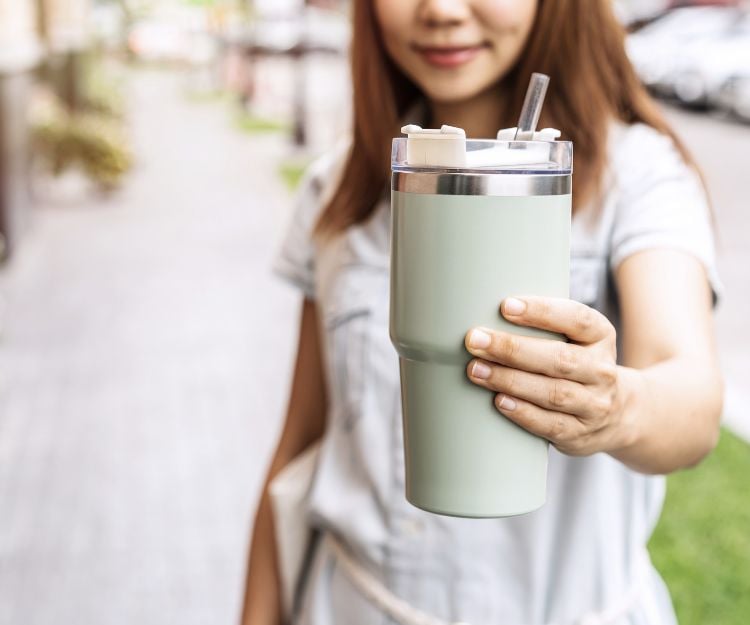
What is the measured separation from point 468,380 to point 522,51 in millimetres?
577

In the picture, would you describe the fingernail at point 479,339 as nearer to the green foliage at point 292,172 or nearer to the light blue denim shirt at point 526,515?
the light blue denim shirt at point 526,515

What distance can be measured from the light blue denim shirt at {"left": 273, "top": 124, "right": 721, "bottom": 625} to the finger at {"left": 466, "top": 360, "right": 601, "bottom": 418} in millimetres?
406

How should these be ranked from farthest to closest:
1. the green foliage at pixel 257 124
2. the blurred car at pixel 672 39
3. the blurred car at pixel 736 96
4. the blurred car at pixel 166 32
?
1. the blurred car at pixel 166 32
2. the blurred car at pixel 672 39
3. the green foliage at pixel 257 124
4. the blurred car at pixel 736 96

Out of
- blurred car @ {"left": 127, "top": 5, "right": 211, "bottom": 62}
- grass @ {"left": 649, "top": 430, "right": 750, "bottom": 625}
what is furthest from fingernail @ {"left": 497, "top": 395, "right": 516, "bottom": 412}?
blurred car @ {"left": 127, "top": 5, "right": 211, "bottom": 62}

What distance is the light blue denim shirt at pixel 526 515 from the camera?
1.23 meters

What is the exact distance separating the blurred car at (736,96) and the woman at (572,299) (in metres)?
15.4

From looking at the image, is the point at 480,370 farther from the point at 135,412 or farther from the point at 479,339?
the point at 135,412

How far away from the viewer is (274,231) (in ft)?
30.5

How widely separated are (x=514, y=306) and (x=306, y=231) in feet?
2.77

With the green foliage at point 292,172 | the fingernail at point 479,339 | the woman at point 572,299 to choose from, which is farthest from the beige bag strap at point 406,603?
the green foliage at point 292,172

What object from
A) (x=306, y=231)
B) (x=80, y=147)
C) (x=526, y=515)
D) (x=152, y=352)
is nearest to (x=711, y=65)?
(x=80, y=147)

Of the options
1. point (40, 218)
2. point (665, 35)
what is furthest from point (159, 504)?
point (665, 35)

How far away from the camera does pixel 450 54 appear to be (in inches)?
45.0

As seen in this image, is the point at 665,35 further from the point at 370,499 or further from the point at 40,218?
the point at 370,499
